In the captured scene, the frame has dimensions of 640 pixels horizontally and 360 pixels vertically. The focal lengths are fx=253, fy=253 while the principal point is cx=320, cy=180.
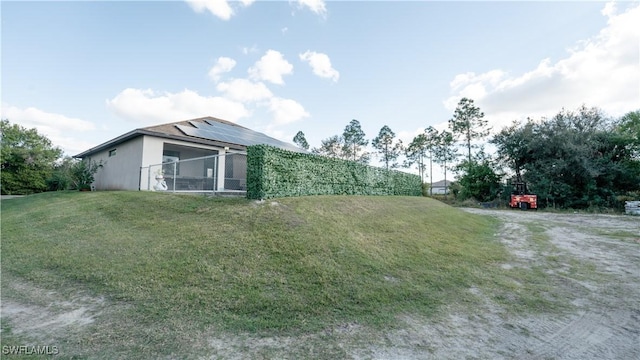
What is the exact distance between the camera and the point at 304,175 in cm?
843

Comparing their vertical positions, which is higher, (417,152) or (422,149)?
(422,149)

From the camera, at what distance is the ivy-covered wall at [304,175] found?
6.84 meters

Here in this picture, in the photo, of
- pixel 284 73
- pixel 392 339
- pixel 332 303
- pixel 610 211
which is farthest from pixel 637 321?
pixel 610 211

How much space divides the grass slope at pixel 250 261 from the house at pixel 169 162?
287 centimetres

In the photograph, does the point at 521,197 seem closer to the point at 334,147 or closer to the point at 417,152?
the point at 417,152

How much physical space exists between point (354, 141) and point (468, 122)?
14.1 metres

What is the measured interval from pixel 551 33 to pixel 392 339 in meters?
14.4

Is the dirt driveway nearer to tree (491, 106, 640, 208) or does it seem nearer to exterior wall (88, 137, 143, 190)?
exterior wall (88, 137, 143, 190)

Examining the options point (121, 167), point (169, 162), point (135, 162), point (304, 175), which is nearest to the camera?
point (304, 175)

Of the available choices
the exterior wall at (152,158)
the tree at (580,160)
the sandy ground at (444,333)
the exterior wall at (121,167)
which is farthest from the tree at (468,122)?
the exterior wall at (121,167)

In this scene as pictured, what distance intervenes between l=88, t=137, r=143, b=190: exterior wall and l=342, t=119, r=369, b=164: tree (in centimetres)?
2716

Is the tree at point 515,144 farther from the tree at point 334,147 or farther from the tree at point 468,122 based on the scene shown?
the tree at point 334,147

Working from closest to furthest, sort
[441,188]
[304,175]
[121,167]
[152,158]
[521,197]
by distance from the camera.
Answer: [304,175]
[152,158]
[121,167]
[521,197]
[441,188]

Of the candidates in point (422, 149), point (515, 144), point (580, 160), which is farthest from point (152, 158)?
point (422, 149)
